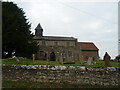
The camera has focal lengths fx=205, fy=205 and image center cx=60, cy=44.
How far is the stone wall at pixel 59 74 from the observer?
10.9m

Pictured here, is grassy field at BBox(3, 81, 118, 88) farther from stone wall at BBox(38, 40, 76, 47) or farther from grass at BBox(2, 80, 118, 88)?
stone wall at BBox(38, 40, 76, 47)

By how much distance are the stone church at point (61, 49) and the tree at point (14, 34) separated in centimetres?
1411

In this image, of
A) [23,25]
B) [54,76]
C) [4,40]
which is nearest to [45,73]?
[54,76]

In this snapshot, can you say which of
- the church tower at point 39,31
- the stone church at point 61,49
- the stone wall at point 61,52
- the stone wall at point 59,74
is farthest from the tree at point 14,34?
the church tower at point 39,31

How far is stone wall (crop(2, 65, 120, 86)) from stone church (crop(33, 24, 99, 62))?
1253 inches

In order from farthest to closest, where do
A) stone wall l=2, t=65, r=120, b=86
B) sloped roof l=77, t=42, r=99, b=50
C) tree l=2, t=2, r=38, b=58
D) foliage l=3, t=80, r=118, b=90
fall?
1. sloped roof l=77, t=42, r=99, b=50
2. tree l=2, t=2, r=38, b=58
3. stone wall l=2, t=65, r=120, b=86
4. foliage l=3, t=80, r=118, b=90

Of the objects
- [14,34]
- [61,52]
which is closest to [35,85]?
[14,34]

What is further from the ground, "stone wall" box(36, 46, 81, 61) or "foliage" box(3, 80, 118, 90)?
"stone wall" box(36, 46, 81, 61)

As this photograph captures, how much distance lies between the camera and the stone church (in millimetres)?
46844

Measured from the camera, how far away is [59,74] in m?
11.1

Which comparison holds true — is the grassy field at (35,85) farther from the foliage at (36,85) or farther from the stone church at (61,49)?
the stone church at (61,49)

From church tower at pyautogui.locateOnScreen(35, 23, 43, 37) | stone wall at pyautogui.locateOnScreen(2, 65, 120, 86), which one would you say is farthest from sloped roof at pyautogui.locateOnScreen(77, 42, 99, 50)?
stone wall at pyautogui.locateOnScreen(2, 65, 120, 86)

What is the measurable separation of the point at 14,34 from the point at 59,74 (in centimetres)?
1641

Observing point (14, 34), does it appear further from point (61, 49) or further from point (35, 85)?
point (61, 49)
